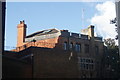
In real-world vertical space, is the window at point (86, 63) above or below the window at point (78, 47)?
below

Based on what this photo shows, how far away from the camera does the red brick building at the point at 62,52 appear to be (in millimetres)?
18141

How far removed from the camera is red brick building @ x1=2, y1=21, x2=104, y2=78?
1814 centimetres

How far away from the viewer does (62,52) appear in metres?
19.3

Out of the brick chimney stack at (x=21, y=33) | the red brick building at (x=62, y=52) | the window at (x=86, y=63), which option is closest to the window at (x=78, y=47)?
the red brick building at (x=62, y=52)

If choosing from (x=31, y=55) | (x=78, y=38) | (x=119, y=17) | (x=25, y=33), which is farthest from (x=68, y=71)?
(x=119, y=17)

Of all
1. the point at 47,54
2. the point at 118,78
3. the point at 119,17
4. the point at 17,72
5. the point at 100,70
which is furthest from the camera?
the point at 100,70

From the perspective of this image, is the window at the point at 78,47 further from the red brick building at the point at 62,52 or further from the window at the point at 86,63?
the window at the point at 86,63

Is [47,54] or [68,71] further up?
[47,54]

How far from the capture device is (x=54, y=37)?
23.4 metres

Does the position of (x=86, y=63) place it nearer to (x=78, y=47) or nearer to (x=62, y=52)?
(x=78, y=47)

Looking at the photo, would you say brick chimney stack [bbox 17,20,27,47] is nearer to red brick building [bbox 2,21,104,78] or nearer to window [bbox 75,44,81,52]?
red brick building [bbox 2,21,104,78]

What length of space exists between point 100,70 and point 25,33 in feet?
29.6

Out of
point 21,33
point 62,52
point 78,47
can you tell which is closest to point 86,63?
point 78,47

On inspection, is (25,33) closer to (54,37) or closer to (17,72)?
(54,37)
